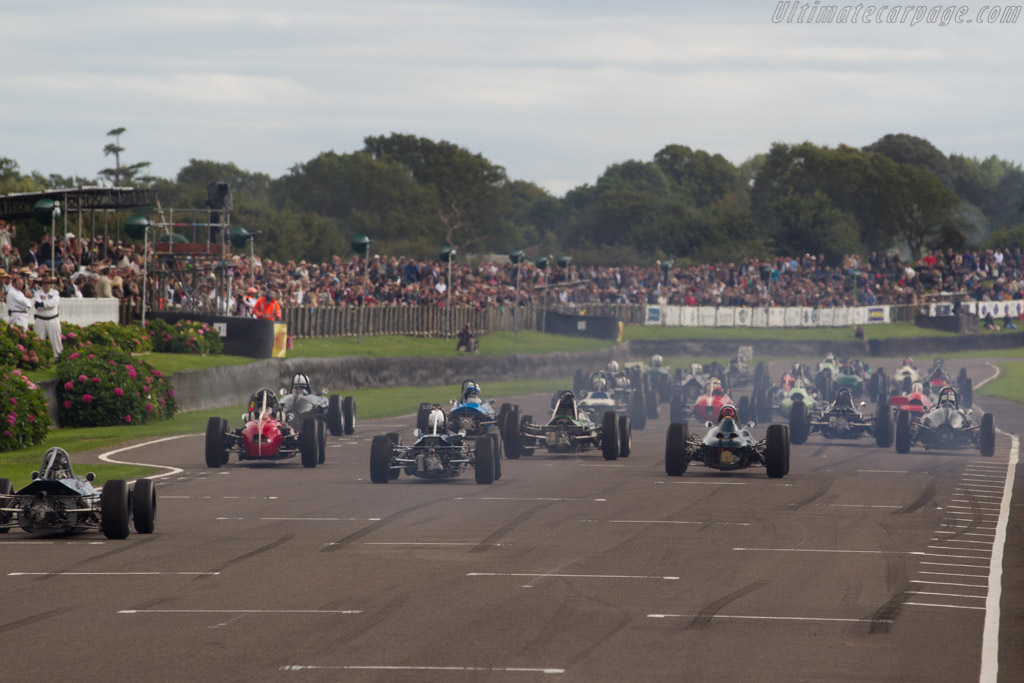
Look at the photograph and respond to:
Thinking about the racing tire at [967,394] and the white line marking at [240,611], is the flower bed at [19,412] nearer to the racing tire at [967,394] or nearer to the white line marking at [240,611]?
the white line marking at [240,611]

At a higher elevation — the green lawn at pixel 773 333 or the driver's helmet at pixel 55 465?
the green lawn at pixel 773 333

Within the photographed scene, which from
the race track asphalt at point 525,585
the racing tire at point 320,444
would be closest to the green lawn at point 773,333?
the racing tire at point 320,444

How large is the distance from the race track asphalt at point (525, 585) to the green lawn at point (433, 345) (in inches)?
1064

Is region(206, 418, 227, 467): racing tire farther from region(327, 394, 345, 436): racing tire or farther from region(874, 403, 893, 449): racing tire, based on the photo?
region(874, 403, 893, 449): racing tire

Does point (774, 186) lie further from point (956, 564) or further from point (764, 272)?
point (956, 564)

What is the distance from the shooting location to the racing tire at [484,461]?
2417cm

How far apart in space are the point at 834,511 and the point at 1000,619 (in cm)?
816

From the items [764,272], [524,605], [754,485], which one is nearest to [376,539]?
[524,605]

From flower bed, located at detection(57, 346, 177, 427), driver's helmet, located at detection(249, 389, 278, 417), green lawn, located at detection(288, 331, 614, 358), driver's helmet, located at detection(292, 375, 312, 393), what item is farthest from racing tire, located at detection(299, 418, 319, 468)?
green lawn, located at detection(288, 331, 614, 358)

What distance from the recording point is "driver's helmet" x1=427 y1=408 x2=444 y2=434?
2491 centimetres

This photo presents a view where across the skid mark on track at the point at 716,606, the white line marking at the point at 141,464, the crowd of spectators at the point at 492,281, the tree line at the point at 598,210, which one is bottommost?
the white line marking at the point at 141,464

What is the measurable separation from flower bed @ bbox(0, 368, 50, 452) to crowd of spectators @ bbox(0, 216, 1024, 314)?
573 centimetres

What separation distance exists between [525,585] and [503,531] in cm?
408

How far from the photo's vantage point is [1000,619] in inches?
508
